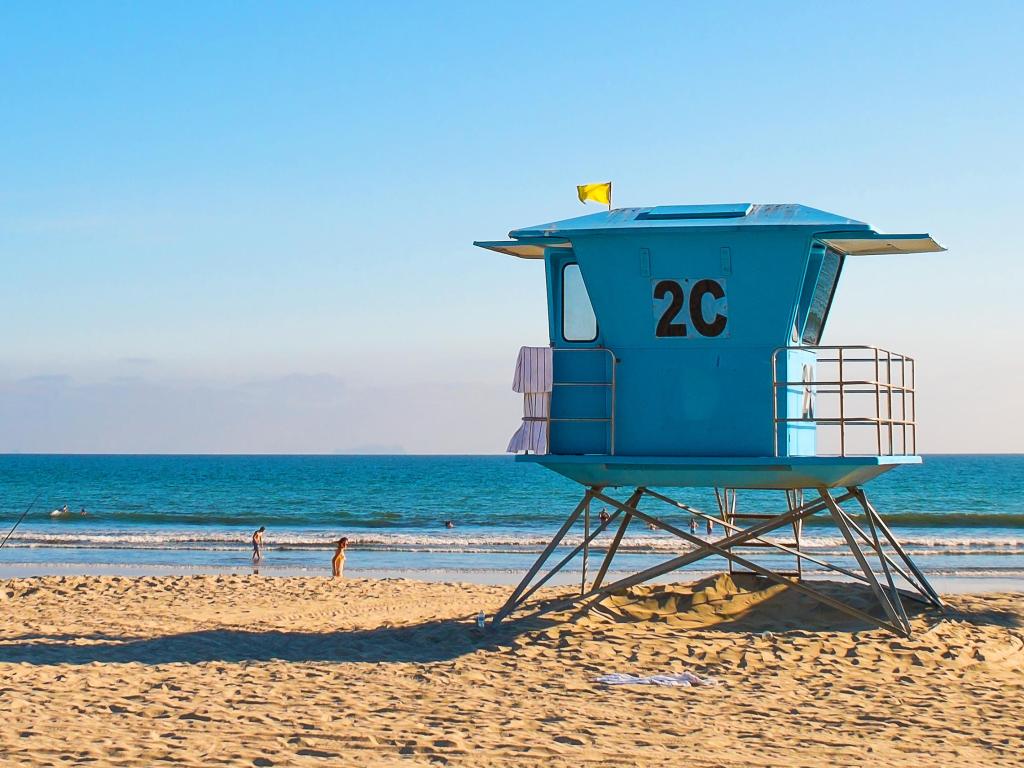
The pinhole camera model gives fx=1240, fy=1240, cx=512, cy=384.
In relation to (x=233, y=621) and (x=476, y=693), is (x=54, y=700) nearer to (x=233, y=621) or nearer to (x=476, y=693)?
(x=476, y=693)

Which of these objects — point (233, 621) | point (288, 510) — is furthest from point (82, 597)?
point (288, 510)

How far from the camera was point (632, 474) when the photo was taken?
14625mm

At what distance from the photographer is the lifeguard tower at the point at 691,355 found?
13.9m

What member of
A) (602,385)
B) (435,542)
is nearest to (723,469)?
(602,385)

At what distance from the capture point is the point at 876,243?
14.7 m

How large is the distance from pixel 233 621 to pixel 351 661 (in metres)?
4.46

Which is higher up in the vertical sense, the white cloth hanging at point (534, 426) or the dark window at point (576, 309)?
the dark window at point (576, 309)

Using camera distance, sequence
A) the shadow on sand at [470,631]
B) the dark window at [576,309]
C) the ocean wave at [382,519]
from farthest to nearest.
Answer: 1. the ocean wave at [382,519]
2. the dark window at [576,309]
3. the shadow on sand at [470,631]

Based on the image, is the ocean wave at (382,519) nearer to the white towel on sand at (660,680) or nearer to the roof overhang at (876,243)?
the roof overhang at (876,243)

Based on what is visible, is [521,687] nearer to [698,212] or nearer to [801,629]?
[801,629]

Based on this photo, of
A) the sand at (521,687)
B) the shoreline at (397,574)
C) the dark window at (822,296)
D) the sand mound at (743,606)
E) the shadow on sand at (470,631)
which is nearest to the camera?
the sand at (521,687)

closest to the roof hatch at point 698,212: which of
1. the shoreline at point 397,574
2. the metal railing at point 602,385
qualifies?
the metal railing at point 602,385

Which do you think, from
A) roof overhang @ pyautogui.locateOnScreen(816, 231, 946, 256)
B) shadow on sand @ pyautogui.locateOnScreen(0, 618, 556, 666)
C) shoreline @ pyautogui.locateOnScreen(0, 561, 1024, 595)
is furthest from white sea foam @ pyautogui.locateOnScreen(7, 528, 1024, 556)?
roof overhang @ pyautogui.locateOnScreen(816, 231, 946, 256)

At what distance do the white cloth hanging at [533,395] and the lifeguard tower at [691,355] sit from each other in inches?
0.6
